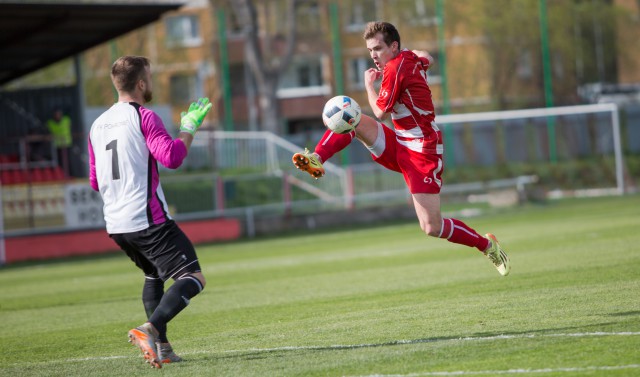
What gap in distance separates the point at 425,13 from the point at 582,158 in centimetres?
990

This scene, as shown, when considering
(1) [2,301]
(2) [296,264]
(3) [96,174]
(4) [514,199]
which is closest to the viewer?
(3) [96,174]

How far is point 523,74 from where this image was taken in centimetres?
3703

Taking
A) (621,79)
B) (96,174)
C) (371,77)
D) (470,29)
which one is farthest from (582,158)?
(96,174)

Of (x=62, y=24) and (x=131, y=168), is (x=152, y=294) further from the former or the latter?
(x=62, y=24)

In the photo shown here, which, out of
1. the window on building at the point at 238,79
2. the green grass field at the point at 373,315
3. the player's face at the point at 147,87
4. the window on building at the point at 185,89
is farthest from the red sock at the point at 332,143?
the window on building at the point at 185,89

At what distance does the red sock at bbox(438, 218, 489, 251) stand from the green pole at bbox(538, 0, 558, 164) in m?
24.1

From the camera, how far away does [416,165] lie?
8367 mm

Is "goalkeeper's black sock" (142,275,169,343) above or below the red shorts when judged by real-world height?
below

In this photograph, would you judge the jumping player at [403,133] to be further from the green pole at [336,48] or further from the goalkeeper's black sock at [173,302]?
the green pole at [336,48]

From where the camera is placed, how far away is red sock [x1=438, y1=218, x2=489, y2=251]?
851 centimetres

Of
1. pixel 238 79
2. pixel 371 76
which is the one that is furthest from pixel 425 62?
pixel 238 79

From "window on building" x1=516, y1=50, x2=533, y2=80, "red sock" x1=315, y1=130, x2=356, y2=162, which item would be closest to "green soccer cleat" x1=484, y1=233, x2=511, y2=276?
"red sock" x1=315, y1=130, x2=356, y2=162

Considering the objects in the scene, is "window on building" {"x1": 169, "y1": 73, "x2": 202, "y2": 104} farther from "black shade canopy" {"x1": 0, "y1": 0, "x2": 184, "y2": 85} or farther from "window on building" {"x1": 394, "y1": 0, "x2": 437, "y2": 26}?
"black shade canopy" {"x1": 0, "y1": 0, "x2": 184, "y2": 85}

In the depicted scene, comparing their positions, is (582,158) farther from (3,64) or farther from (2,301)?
(2,301)
